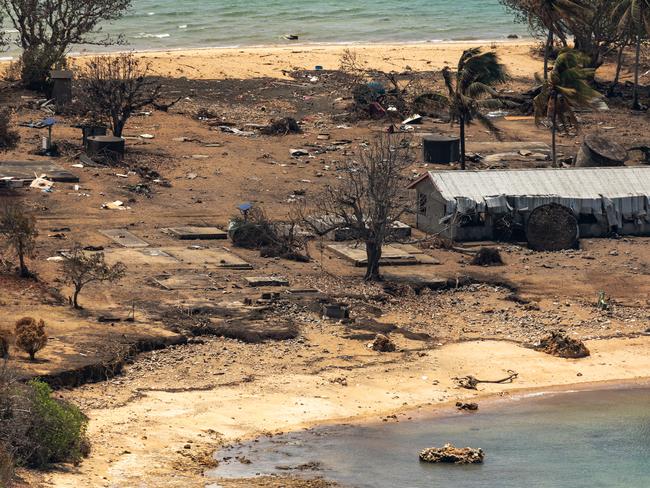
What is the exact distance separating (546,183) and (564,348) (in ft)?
33.4

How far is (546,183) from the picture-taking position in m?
41.6

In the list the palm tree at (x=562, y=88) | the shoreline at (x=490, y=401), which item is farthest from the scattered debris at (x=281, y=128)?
the shoreline at (x=490, y=401)

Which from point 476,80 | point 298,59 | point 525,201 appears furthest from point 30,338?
point 298,59

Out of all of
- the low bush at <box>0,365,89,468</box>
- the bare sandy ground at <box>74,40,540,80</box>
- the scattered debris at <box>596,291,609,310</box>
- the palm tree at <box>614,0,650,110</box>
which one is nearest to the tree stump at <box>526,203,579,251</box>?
the scattered debris at <box>596,291,609,310</box>

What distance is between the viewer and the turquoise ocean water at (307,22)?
86500mm

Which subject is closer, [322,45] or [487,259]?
[487,259]

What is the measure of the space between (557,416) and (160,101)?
30.8 meters

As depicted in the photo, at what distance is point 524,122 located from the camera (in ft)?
186

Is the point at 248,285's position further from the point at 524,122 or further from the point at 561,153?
the point at 524,122

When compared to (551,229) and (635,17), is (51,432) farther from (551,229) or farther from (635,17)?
(635,17)

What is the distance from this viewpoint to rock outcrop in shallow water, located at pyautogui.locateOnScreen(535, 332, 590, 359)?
105 feet

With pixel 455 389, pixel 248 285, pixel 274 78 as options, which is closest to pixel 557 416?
pixel 455 389

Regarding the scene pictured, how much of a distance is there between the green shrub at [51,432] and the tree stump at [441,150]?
87.5 feet

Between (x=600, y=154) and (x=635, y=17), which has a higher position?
(x=635, y=17)
